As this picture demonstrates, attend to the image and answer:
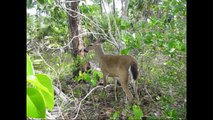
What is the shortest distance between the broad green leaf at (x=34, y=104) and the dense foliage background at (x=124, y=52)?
1424 millimetres

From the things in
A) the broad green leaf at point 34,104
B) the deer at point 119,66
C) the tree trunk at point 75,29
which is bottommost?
the deer at point 119,66

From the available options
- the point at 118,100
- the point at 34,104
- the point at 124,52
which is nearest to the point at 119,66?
the point at 118,100

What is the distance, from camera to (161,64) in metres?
2.59

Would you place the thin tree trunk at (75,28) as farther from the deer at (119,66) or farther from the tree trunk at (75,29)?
the deer at (119,66)

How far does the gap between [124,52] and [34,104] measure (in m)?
1.92

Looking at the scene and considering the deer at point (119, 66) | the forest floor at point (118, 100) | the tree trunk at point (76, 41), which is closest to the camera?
the forest floor at point (118, 100)

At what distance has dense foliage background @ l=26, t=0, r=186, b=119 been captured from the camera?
6.71 ft

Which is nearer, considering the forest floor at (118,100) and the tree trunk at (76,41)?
the forest floor at (118,100)

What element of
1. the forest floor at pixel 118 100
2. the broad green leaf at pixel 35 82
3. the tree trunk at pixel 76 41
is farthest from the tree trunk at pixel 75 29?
the broad green leaf at pixel 35 82

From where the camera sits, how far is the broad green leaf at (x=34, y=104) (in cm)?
20

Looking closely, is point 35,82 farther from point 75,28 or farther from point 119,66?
point 75,28

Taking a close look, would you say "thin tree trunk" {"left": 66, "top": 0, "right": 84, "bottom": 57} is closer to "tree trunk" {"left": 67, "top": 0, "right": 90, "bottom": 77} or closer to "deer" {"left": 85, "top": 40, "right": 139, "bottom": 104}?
"tree trunk" {"left": 67, "top": 0, "right": 90, "bottom": 77}
